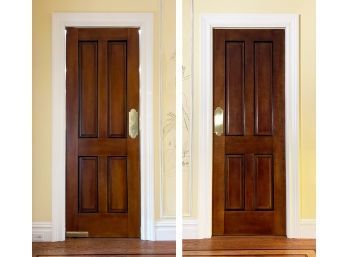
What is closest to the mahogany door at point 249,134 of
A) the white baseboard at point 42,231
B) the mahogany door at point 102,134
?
the mahogany door at point 102,134

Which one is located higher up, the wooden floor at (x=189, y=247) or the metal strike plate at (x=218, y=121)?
the metal strike plate at (x=218, y=121)

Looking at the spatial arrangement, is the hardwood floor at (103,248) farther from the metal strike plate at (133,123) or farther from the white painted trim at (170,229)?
the metal strike plate at (133,123)

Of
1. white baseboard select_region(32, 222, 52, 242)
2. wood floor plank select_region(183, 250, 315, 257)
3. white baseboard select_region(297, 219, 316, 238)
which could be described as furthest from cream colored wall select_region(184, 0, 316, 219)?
white baseboard select_region(32, 222, 52, 242)

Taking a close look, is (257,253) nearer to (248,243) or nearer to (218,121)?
(248,243)

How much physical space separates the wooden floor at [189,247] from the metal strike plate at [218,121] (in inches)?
24.9

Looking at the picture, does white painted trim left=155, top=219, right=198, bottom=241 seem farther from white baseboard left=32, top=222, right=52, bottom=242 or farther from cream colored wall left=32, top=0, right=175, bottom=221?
white baseboard left=32, top=222, right=52, bottom=242

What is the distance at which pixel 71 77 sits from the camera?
2.49 meters

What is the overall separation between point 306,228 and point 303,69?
0.96 m

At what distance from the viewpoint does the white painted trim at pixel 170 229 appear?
2.40m

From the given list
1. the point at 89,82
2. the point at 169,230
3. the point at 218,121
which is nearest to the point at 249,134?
the point at 218,121

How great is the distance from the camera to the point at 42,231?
2486 millimetres

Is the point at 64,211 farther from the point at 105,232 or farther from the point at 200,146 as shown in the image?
the point at 200,146

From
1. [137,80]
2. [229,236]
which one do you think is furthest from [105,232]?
[137,80]
